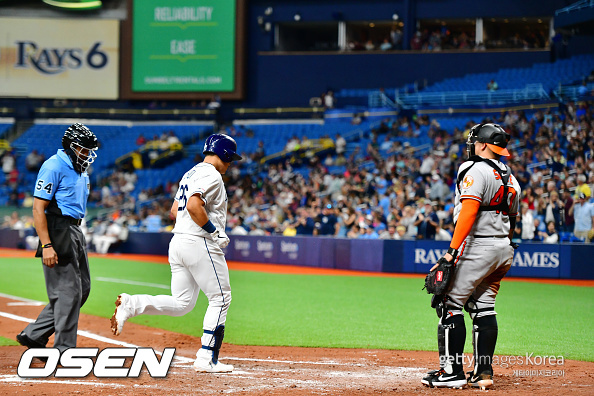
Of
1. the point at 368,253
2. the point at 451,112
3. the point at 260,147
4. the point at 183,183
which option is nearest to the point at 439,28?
the point at 451,112

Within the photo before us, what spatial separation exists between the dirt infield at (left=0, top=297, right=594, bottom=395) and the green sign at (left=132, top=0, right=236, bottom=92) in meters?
28.4

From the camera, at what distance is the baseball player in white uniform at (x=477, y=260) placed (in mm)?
5723

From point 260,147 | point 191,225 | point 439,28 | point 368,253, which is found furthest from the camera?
point 439,28

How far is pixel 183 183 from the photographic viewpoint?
629 centimetres

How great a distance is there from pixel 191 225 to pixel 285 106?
100ft

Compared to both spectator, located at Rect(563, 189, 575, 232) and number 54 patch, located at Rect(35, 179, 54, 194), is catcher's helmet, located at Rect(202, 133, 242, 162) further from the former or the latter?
spectator, located at Rect(563, 189, 575, 232)

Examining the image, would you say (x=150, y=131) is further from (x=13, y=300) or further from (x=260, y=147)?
(x=13, y=300)

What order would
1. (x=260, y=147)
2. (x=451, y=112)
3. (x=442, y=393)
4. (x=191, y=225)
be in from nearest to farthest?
1. (x=442, y=393)
2. (x=191, y=225)
3. (x=451, y=112)
4. (x=260, y=147)

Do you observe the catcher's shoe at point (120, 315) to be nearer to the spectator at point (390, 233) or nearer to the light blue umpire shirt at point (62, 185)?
the light blue umpire shirt at point (62, 185)

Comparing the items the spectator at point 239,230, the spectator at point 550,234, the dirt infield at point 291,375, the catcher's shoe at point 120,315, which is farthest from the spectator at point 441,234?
the catcher's shoe at point 120,315

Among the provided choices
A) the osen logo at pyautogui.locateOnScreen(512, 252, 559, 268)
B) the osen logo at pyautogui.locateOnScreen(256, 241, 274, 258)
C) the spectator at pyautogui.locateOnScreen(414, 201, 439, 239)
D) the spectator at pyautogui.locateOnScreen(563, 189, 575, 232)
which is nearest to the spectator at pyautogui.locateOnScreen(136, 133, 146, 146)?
the osen logo at pyautogui.locateOnScreen(256, 241, 274, 258)

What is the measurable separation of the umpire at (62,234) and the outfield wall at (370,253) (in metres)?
13.0

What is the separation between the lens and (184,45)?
35.9 m

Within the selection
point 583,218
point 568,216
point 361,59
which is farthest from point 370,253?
point 361,59
